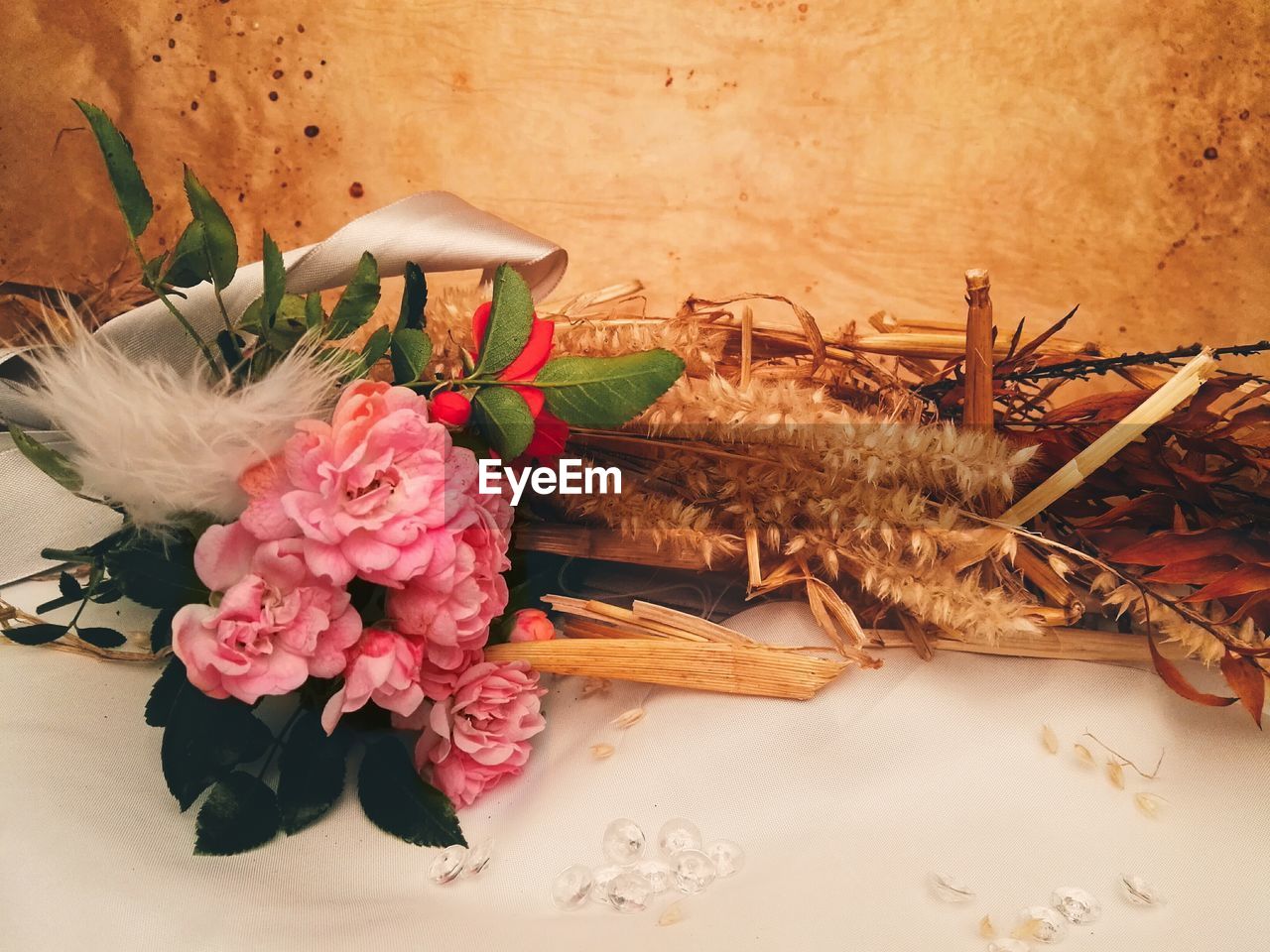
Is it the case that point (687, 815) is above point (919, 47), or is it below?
below

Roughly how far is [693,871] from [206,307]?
0.40 m

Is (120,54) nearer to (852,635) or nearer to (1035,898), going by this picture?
(852,635)

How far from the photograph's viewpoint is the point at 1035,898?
0.42 m

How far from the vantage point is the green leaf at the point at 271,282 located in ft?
1.29

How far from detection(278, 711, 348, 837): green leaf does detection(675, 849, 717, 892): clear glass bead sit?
179mm

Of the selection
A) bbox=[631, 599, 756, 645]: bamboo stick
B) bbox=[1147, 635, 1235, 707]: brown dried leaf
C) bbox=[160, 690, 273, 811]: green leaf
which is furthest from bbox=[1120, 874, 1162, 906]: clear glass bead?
bbox=[160, 690, 273, 811]: green leaf

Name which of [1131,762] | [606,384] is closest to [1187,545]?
[1131,762]

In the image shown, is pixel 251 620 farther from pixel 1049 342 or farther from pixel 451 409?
pixel 1049 342

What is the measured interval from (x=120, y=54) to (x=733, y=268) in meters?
0.56

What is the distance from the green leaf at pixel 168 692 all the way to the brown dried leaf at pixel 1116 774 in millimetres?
482

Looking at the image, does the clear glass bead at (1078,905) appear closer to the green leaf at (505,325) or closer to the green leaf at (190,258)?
the green leaf at (505,325)

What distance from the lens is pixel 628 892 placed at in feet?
1.38

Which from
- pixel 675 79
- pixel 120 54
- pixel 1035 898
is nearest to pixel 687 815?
pixel 1035 898

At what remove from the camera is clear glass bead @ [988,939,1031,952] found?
0.40 meters
